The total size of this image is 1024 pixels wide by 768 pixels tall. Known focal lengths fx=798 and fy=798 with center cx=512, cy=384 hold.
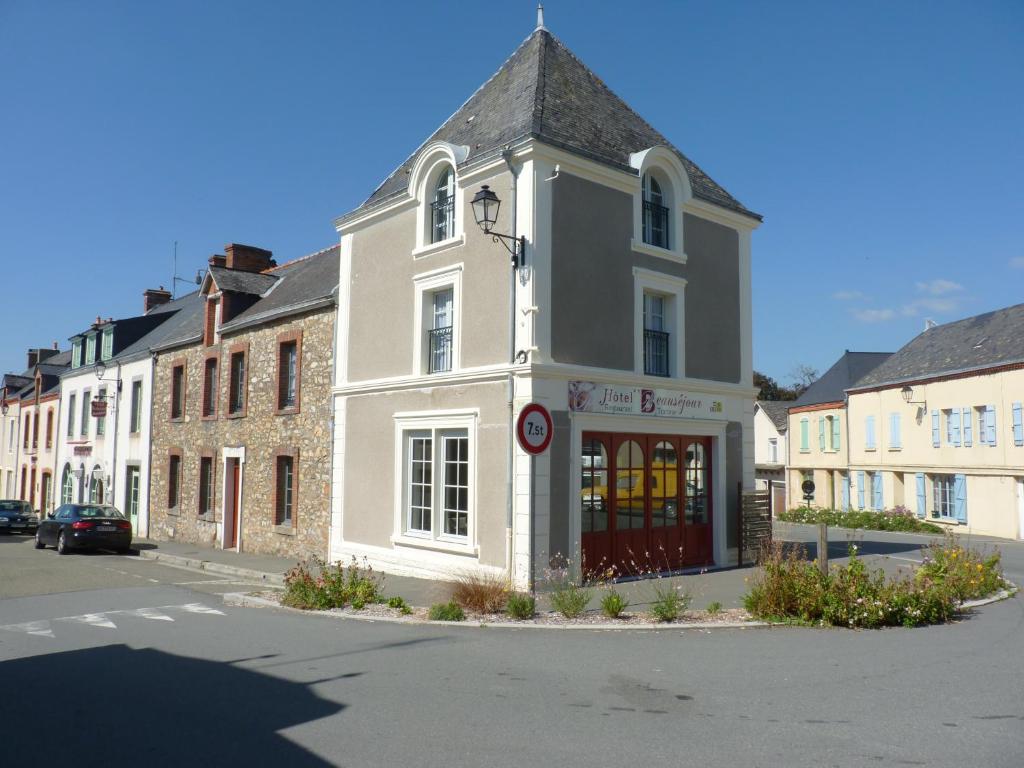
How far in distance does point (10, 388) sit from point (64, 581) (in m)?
33.8

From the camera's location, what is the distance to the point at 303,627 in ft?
30.2

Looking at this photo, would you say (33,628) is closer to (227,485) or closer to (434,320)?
(434,320)

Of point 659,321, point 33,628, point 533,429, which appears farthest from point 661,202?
point 33,628

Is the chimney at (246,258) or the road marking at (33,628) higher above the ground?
the chimney at (246,258)

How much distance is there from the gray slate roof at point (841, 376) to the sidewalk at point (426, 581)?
24.0m

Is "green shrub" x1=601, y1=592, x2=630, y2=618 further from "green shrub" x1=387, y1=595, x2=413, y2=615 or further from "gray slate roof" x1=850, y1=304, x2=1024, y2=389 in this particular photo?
"gray slate roof" x1=850, y1=304, x2=1024, y2=389

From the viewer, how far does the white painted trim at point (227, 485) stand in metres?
19.6

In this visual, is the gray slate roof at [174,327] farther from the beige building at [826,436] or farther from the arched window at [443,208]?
the beige building at [826,436]

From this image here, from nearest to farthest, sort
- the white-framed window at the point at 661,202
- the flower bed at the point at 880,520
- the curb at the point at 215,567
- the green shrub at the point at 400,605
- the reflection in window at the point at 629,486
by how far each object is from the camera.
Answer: the green shrub at the point at 400,605 → the reflection in window at the point at 629,486 → the white-framed window at the point at 661,202 → the curb at the point at 215,567 → the flower bed at the point at 880,520

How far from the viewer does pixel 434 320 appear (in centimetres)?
1408

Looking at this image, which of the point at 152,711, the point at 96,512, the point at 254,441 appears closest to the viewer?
the point at 152,711

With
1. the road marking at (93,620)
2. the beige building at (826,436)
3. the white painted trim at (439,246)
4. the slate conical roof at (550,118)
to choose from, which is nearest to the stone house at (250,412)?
the white painted trim at (439,246)

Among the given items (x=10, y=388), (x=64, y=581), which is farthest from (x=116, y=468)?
(x=10, y=388)

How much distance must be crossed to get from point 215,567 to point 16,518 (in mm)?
16528
